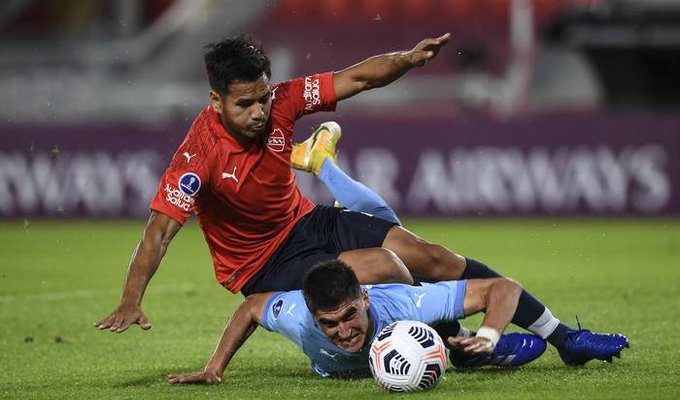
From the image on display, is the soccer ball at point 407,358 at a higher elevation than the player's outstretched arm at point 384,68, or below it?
below

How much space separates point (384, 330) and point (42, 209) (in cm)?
1362

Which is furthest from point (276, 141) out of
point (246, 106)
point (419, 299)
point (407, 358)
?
point (407, 358)

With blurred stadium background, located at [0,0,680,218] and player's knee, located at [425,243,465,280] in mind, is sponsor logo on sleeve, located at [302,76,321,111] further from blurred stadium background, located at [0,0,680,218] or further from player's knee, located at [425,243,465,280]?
blurred stadium background, located at [0,0,680,218]

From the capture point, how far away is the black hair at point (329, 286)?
19.7 feet

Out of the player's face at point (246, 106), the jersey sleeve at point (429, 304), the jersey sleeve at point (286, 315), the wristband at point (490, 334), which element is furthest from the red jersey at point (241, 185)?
the wristband at point (490, 334)

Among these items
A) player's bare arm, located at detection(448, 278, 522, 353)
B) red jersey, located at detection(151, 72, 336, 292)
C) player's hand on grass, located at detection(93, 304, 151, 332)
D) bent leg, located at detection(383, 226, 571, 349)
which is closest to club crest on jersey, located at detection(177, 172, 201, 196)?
red jersey, located at detection(151, 72, 336, 292)

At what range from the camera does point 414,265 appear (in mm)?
7105

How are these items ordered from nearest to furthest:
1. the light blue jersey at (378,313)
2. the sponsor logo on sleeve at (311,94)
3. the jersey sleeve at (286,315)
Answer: the light blue jersey at (378,313) → the jersey sleeve at (286,315) → the sponsor logo on sleeve at (311,94)

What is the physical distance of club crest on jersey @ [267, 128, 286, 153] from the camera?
7008 mm

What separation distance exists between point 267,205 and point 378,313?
110 centimetres

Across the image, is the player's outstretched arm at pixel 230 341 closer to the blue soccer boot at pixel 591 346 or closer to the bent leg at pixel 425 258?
the bent leg at pixel 425 258

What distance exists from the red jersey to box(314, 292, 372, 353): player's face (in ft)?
3.36

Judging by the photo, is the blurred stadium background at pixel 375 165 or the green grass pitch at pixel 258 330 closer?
the green grass pitch at pixel 258 330

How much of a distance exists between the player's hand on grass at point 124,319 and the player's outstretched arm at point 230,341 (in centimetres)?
71
